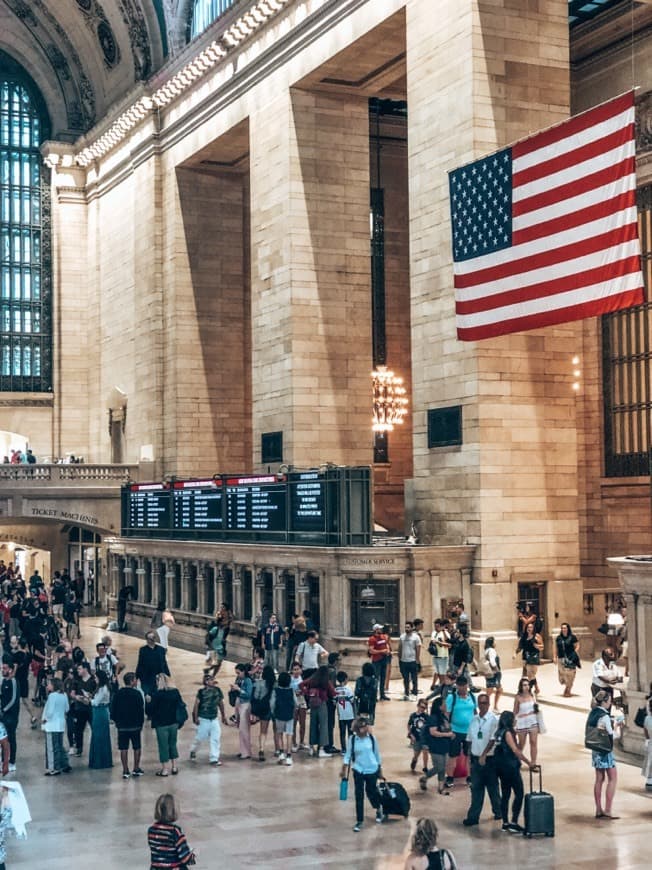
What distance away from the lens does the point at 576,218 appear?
2031 cm

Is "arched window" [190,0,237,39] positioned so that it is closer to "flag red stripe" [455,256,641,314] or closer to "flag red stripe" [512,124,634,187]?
"flag red stripe" [455,256,641,314]

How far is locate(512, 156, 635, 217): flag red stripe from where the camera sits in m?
19.2

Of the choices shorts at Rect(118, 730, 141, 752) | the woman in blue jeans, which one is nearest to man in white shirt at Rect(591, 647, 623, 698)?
the woman in blue jeans

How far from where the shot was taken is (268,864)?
11.9 meters

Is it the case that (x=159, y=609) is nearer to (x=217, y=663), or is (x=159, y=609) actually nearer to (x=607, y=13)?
(x=217, y=663)

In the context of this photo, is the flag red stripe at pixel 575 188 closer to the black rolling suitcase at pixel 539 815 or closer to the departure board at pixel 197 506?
the black rolling suitcase at pixel 539 815

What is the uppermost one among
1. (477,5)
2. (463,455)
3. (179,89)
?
(179,89)

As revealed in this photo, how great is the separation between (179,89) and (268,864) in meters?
31.1

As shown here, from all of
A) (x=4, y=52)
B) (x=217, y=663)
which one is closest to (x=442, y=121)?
(x=217, y=663)

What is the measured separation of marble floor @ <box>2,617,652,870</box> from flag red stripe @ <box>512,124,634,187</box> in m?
8.91

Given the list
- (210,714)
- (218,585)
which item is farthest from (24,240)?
(210,714)

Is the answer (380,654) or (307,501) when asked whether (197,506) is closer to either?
(307,501)

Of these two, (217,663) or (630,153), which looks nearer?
(630,153)

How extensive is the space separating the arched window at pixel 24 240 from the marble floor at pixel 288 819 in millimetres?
32115
